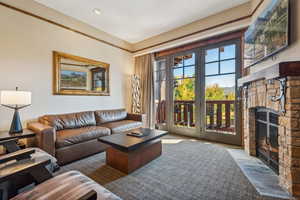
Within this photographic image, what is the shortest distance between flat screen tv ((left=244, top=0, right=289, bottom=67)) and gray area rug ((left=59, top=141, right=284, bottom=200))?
1778 mm

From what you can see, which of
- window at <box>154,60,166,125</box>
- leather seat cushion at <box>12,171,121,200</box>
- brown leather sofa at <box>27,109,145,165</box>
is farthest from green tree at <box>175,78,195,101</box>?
leather seat cushion at <box>12,171,121,200</box>

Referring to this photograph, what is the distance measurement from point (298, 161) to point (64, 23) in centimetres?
446

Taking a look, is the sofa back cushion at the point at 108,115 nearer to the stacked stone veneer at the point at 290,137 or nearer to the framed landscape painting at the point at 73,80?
the framed landscape painting at the point at 73,80

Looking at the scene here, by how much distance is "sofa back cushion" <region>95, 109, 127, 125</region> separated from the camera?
340 cm

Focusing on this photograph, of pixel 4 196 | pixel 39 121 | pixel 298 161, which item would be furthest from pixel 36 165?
pixel 298 161

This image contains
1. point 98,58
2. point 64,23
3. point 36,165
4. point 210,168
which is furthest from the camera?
point 98,58

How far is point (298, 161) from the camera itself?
1.47 metres

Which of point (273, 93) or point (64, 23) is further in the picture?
point (64, 23)

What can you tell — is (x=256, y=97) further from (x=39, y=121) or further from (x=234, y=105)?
(x=39, y=121)

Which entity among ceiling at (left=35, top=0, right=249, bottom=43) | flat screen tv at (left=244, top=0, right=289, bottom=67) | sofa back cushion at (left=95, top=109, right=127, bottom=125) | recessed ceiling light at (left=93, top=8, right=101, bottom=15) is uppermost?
ceiling at (left=35, top=0, right=249, bottom=43)

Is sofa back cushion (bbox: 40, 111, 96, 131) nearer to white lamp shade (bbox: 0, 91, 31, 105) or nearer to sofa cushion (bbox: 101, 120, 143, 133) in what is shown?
sofa cushion (bbox: 101, 120, 143, 133)

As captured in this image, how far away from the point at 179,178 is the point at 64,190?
136 cm

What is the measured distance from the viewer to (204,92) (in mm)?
3512

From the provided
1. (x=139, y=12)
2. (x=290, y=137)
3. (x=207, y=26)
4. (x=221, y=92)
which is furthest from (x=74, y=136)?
(x=207, y=26)
